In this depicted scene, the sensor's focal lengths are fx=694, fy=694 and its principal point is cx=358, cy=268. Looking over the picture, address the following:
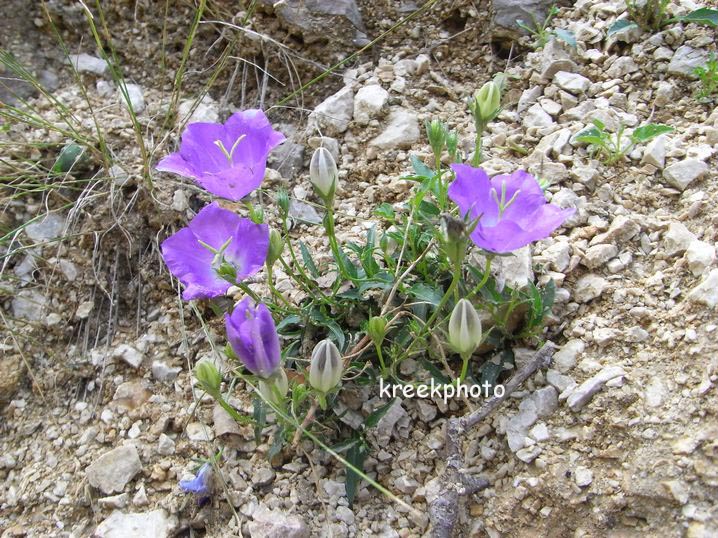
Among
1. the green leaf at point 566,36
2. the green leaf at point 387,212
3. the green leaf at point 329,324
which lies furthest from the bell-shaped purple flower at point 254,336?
the green leaf at point 566,36

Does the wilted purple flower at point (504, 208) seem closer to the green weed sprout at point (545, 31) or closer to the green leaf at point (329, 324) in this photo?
the green leaf at point (329, 324)

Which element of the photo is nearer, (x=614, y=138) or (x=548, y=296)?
(x=548, y=296)

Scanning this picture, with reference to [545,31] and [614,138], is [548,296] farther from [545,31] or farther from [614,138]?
[545,31]

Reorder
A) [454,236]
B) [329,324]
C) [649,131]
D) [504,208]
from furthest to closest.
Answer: [649,131]
[329,324]
[504,208]
[454,236]

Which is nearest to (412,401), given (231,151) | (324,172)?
(324,172)

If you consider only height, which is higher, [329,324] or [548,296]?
[548,296]

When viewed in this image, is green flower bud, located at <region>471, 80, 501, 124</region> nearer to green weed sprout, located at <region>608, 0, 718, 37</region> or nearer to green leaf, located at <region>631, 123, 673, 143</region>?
green leaf, located at <region>631, 123, 673, 143</region>

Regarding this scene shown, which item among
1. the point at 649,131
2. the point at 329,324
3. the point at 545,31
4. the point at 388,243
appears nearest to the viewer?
the point at 329,324
